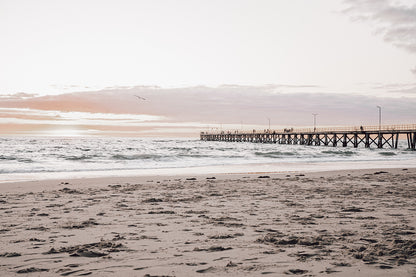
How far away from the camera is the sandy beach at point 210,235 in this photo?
396 centimetres

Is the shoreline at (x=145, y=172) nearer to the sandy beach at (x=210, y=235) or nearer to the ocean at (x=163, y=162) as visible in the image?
the ocean at (x=163, y=162)

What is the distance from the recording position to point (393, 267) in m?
3.85

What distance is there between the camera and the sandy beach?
156 inches

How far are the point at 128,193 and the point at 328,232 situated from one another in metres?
6.35

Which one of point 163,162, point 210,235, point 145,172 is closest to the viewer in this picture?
point 210,235

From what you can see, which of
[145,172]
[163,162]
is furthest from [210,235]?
[163,162]

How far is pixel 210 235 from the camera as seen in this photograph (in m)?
5.34

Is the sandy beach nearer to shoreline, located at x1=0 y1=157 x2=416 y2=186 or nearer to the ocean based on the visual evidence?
shoreline, located at x1=0 y1=157 x2=416 y2=186

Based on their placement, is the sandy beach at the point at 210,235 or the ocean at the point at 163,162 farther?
the ocean at the point at 163,162

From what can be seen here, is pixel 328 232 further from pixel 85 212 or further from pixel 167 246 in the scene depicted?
pixel 85 212

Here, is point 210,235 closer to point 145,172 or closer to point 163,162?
point 145,172

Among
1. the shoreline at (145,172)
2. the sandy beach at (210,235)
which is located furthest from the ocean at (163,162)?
the sandy beach at (210,235)

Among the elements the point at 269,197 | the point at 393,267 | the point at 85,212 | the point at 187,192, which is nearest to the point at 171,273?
the point at 393,267

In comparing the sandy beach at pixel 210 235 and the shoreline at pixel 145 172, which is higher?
the sandy beach at pixel 210 235
